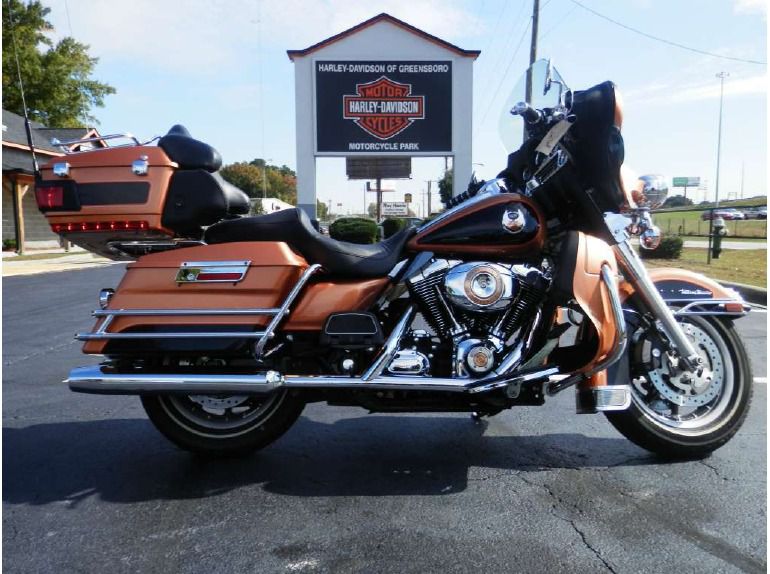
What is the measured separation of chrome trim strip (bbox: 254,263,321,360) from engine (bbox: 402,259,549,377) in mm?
499

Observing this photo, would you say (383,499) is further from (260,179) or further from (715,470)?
(260,179)

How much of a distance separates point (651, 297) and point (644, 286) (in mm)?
68

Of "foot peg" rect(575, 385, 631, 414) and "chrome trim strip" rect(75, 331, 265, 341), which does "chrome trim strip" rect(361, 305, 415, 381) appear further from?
"foot peg" rect(575, 385, 631, 414)

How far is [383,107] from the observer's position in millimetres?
23547

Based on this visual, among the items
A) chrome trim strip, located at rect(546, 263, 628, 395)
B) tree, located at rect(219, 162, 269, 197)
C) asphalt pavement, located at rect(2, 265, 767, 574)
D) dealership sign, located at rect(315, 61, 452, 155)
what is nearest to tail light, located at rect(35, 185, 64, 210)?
asphalt pavement, located at rect(2, 265, 767, 574)

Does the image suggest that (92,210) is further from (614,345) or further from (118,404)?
(614,345)

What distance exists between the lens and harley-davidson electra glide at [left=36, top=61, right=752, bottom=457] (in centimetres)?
292

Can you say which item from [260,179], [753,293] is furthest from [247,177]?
[753,293]

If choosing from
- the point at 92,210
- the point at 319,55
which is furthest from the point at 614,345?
the point at 319,55

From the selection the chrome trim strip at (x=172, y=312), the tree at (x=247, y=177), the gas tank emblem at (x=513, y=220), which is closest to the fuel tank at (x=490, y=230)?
the gas tank emblem at (x=513, y=220)

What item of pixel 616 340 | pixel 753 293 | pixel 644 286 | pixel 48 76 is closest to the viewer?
pixel 616 340

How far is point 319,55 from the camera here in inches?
922

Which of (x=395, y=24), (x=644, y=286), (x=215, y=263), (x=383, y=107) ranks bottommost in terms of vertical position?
(x=644, y=286)

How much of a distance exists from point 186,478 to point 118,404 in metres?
1.54
